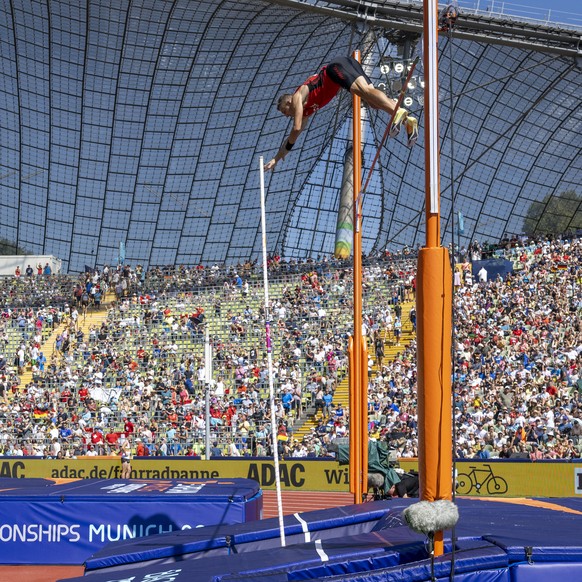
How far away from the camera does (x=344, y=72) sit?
7949 millimetres

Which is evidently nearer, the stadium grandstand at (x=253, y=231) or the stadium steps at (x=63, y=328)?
the stadium grandstand at (x=253, y=231)

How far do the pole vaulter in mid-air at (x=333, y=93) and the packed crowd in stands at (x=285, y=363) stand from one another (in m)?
12.9

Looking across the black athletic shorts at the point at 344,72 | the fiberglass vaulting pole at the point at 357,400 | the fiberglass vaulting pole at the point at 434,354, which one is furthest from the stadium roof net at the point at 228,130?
the fiberglass vaulting pole at the point at 434,354

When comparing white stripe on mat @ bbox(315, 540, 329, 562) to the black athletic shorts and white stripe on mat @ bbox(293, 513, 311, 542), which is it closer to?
white stripe on mat @ bbox(293, 513, 311, 542)

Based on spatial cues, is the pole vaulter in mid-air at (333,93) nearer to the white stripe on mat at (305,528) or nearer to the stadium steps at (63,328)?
the white stripe on mat at (305,528)

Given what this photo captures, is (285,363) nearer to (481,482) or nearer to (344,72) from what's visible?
(481,482)

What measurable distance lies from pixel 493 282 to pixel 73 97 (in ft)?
77.1

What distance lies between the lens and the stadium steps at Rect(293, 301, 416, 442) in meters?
25.7

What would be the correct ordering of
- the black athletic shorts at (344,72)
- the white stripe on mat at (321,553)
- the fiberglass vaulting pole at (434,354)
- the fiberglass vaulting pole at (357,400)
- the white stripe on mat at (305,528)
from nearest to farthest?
the fiberglass vaulting pole at (434,354)
the white stripe on mat at (321,553)
the black athletic shorts at (344,72)
the white stripe on mat at (305,528)
the fiberglass vaulting pole at (357,400)

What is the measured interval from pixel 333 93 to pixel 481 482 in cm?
1347

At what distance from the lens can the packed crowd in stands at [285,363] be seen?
23781 mm

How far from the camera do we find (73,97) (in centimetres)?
4556

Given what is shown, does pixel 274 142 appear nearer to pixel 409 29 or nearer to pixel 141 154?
pixel 141 154

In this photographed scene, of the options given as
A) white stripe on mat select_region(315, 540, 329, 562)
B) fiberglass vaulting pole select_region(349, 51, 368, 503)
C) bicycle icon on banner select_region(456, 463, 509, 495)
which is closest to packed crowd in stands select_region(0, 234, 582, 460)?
bicycle icon on banner select_region(456, 463, 509, 495)
